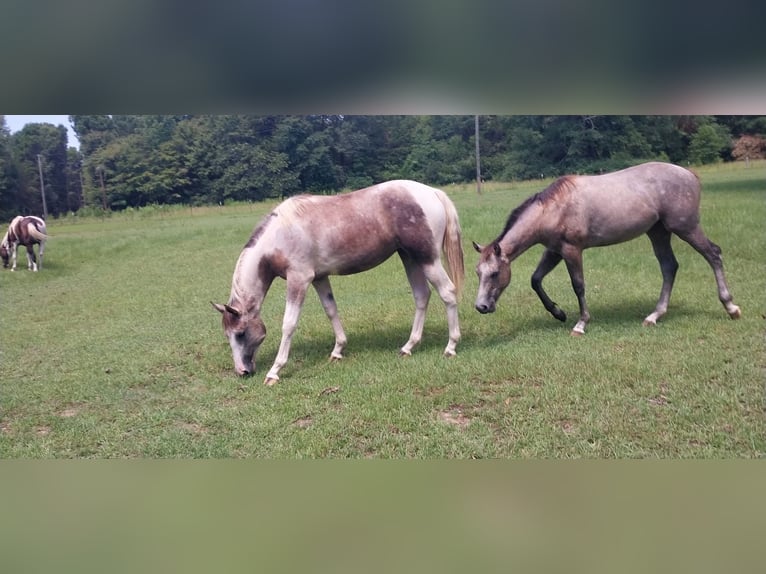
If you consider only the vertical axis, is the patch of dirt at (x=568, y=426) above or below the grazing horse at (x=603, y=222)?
below

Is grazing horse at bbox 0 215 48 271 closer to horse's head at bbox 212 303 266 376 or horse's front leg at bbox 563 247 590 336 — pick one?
horse's head at bbox 212 303 266 376

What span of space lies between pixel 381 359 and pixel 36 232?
10.4 ft

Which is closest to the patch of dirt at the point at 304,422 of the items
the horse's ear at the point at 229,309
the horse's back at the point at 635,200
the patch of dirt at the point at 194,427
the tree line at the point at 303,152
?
the patch of dirt at the point at 194,427

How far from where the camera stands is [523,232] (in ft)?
16.4

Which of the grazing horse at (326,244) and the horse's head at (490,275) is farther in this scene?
the horse's head at (490,275)

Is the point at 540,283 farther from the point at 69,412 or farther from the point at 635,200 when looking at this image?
the point at 69,412

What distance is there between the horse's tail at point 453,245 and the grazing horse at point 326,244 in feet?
0.03

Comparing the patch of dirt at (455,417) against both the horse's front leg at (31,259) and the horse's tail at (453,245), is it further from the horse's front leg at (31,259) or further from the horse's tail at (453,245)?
the horse's front leg at (31,259)

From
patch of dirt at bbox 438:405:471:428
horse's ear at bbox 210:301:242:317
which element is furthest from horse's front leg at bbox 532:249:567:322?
horse's ear at bbox 210:301:242:317

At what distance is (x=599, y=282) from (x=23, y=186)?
526 cm

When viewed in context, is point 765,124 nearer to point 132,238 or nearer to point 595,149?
point 595,149

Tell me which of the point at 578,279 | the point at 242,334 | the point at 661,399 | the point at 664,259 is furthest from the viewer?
the point at 664,259

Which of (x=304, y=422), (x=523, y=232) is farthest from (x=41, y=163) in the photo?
(x=523, y=232)

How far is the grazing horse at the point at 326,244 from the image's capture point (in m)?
4.58
